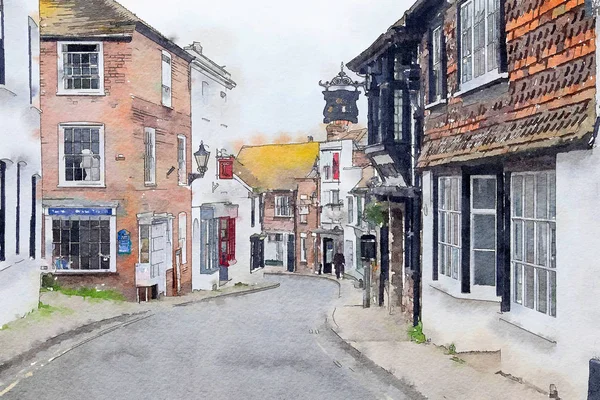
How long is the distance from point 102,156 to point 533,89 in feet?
26.3

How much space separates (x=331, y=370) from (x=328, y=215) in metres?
11.5

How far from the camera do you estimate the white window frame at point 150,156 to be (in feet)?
39.8

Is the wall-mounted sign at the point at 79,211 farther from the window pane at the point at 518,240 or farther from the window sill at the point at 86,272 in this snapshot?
the window pane at the point at 518,240

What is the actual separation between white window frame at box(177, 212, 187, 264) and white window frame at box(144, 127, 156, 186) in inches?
68.4

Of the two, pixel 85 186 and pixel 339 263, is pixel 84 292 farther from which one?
pixel 339 263

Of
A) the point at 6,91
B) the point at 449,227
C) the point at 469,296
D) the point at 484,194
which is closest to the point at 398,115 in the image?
the point at 449,227

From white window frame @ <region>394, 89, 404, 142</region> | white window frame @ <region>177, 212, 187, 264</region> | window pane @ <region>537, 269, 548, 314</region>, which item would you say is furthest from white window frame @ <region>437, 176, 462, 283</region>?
white window frame @ <region>177, 212, 187, 264</region>

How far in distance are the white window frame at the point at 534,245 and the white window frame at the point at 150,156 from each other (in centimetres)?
749

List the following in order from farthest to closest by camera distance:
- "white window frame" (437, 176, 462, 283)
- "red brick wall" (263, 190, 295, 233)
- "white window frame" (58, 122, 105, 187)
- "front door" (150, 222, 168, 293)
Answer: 1. "red brick wall" (263, 190, 295, 233)
2. "front door" (150, 222, 168, 293)
3. "white window frame" (58, 122, 105, 187)
4. "white window frame" (437, 176, 462, 283)

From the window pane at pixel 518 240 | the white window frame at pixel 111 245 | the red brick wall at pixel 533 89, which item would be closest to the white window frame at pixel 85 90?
the white window frame at pixel 111 245

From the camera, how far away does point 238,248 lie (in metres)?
18.1

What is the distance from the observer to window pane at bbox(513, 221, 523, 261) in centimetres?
584

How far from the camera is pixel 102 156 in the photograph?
38.5ft

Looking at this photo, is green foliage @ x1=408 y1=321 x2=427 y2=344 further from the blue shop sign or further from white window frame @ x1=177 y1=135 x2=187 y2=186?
white window frame @ x1=177 y1=135 x2=187 y2=186
